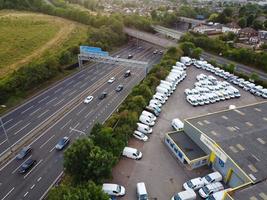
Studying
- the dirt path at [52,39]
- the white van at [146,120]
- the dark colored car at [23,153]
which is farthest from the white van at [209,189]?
the dirt path at [52,39]

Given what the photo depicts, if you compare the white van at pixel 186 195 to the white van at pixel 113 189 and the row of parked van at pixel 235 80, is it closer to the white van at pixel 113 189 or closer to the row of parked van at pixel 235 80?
the white van at pixel 113 189

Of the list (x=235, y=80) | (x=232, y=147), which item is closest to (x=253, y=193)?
(x=232, y=147)

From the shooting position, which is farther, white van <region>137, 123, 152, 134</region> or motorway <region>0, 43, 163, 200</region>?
white van <region>137, 123, 152, 134</region>

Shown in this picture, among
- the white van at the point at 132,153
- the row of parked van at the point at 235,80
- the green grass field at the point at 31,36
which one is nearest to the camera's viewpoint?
the white van at the point at 132,153

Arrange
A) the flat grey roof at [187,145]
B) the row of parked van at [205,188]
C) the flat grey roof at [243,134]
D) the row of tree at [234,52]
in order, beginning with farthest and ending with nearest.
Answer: the row of tree at [234,52] → the flat grey roof at [187,145] → the flat grey roof at [243,134] → the row of parked van at [205,188]

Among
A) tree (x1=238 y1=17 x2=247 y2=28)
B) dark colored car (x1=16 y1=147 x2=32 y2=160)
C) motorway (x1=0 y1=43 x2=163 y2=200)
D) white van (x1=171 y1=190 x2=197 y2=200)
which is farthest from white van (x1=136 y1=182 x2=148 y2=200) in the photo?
tree (x1=238 y1=17 x2=247 y2=28)

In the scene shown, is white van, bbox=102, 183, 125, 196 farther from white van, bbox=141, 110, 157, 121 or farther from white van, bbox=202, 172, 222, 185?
white van, bbox=141, 110, 157, 121
